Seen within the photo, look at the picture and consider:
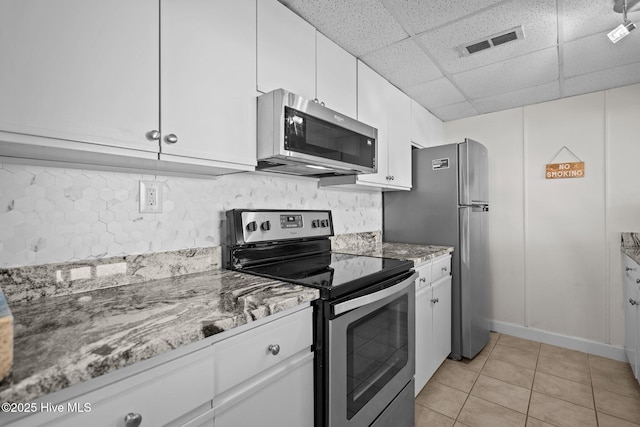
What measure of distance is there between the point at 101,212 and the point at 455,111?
10.2 feet

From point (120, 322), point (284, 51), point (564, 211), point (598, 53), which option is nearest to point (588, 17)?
point (598, 53)

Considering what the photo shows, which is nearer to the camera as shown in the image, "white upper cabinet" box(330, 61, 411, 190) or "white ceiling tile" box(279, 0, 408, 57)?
"white ceiling tile" box(279, 0, 408, 57)

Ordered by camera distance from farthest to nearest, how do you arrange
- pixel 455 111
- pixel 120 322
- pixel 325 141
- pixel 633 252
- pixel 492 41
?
pixel 455 111, pixel 633 252, pixel 492 41, pixel 325 141, pixel 120 322

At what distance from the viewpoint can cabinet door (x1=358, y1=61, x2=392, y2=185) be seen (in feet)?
6.72

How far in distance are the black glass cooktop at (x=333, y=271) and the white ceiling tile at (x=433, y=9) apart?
1.30 metres

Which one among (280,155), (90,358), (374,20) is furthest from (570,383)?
(90,358)

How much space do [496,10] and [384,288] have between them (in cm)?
152

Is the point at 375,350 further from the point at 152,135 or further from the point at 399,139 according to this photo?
the point at 399,139

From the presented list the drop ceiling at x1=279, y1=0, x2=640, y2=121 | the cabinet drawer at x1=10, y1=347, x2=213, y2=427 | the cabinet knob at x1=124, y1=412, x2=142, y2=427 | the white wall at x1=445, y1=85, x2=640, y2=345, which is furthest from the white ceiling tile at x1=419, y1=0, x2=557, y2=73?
the cabinet knob at x1=124, y1=412, x2=142, y2=427

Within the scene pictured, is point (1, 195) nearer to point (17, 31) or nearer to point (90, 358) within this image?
point (17, 31)

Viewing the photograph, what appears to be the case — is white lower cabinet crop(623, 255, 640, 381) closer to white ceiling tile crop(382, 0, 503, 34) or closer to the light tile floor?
the light tile floor

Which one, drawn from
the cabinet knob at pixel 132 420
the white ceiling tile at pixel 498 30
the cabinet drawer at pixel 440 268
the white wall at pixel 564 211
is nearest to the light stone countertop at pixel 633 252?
the white wall at pixel 564 211

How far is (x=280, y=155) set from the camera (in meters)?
1.30

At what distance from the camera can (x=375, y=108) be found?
7.14 ft
